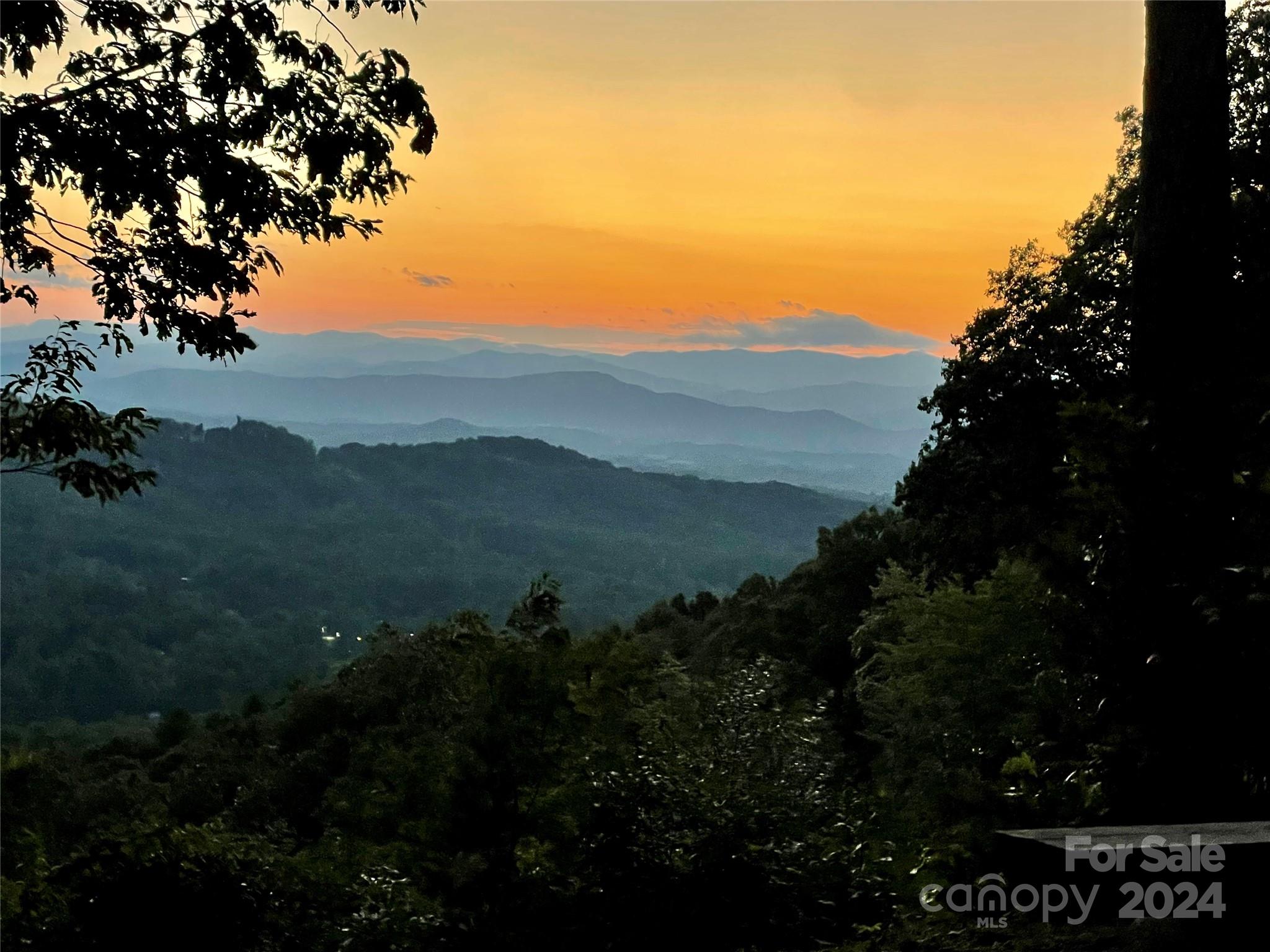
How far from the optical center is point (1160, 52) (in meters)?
5.83

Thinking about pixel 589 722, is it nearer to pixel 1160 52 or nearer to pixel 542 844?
pixel 542 844

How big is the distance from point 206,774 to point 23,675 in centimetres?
12204

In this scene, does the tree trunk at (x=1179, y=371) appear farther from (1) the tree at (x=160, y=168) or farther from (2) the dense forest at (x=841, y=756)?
(1) the tree at (x=160, y=168)

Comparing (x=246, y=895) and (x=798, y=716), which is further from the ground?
(x=798, y=716)

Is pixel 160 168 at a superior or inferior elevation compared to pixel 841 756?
superior

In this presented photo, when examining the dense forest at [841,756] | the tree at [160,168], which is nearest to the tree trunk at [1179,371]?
the dense forest at [841,756]

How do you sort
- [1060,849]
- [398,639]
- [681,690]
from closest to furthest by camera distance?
[1060,849], [681,690], [398,639]

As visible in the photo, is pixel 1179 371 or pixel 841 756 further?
pixel 841 756

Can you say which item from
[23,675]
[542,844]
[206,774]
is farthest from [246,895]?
[23,675]

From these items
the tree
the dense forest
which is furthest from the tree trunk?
the tree

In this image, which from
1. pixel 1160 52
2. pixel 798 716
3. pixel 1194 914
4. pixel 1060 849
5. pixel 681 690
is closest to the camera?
pixel 1194 914

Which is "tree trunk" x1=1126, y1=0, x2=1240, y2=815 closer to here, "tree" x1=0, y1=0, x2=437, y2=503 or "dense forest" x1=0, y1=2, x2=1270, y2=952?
"dense forest" x1=0, y1=2, x2=1270, y2=952

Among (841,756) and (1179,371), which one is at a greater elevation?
(1179,371)

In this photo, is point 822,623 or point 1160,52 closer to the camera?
point 1160,52
